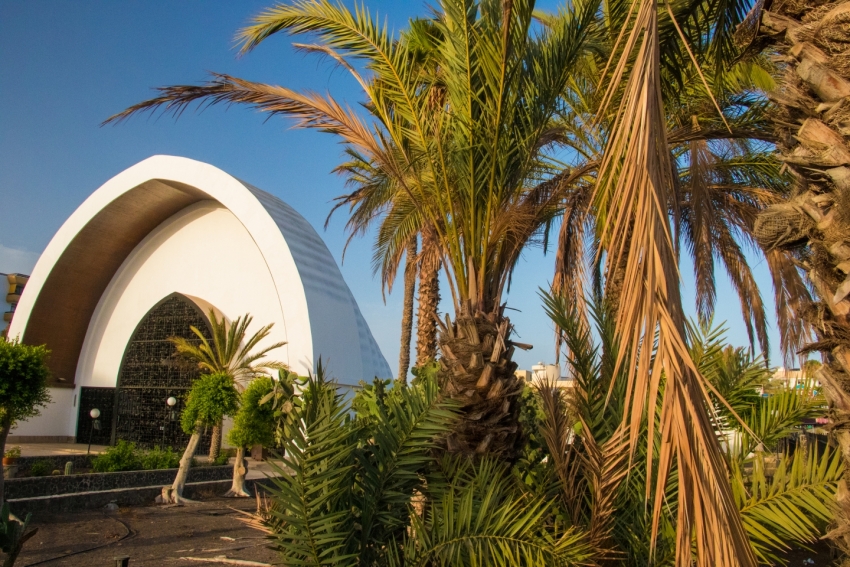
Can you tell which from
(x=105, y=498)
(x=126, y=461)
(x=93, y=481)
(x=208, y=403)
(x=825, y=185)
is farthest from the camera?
(x=126, y=461)

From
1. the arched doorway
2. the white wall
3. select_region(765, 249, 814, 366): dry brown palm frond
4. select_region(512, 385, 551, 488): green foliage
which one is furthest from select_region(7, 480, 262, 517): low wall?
the white wall

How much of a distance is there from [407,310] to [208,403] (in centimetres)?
629

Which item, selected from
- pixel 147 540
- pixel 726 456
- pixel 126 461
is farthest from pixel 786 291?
pixel 126 461

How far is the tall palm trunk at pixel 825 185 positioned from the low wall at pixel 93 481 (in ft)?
38.0

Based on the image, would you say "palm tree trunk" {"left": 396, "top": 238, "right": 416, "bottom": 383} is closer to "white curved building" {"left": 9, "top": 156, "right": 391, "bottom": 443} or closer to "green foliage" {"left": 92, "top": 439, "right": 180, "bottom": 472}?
"white curved building" {"left": 9, "top": 156, "right": 391, "bottom": 443}

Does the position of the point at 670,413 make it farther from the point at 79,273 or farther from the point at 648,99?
the point at 79,273

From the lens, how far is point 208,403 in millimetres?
12703

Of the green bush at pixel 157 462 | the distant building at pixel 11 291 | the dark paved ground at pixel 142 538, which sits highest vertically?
the distant building at pixel 11 291

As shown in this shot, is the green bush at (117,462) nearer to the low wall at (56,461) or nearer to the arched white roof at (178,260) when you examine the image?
Result: the low wall at (56,461)

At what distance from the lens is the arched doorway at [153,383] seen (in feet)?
67.2

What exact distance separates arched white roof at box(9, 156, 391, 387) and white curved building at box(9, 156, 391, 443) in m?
0.04

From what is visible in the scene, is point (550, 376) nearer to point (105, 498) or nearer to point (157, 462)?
point (105, 498)

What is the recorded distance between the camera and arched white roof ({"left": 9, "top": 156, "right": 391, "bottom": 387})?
1762cm

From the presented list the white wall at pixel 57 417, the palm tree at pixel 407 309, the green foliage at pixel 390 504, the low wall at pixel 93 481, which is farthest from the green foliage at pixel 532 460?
the white wall at pixel 57 417
